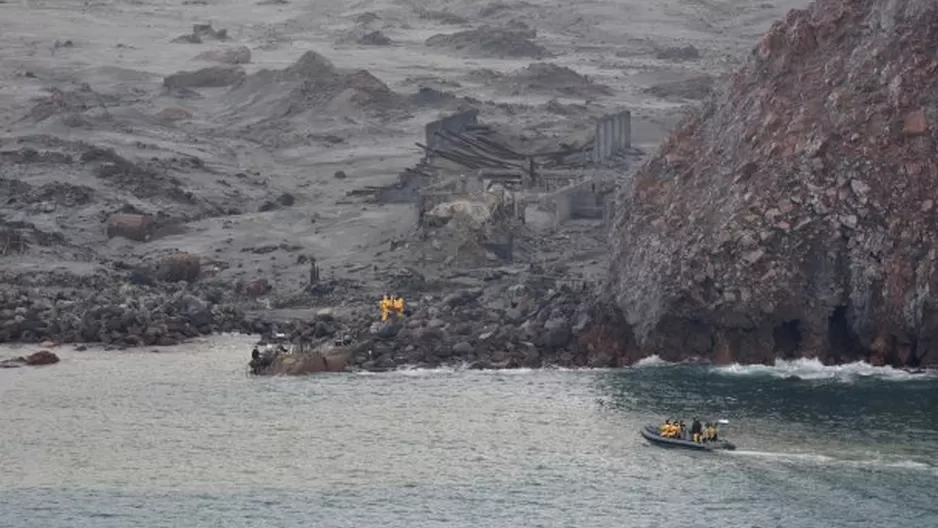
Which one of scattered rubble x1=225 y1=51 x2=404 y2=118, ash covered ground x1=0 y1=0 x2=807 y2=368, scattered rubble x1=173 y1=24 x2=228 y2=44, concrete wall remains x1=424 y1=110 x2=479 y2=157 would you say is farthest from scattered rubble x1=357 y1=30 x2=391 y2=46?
concrete wall remains x1=424 y1=110 x2=479 y2=157

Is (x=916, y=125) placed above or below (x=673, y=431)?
above

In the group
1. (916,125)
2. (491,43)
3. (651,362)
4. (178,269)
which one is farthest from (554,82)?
(916,125)

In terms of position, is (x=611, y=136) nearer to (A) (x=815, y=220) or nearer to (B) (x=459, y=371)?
(B) (x=459, y=371)

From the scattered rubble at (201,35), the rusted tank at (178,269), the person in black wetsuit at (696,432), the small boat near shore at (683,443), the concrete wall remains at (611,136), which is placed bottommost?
the small boat near shore at (683,443)

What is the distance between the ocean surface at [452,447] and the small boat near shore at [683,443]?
49cm

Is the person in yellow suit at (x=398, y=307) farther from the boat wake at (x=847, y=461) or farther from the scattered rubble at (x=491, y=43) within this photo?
the scattered rubble at (x=491, y=43)

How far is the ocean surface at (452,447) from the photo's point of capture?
220ft

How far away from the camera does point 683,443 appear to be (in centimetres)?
7325

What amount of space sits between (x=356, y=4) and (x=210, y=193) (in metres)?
74.1

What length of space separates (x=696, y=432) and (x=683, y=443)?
525mm

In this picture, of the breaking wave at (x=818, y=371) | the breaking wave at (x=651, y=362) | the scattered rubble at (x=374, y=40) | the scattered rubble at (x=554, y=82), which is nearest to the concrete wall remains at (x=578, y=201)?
the breaking wave at (x=651, y=362)

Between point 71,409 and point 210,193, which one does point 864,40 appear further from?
point 210,193

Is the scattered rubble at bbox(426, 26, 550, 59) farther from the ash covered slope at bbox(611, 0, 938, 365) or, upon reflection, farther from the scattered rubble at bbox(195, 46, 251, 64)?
the ash covered slope at bbox(611, 0, 938, 365)

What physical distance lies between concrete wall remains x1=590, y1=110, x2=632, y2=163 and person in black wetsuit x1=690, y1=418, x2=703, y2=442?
4523 centimetres
